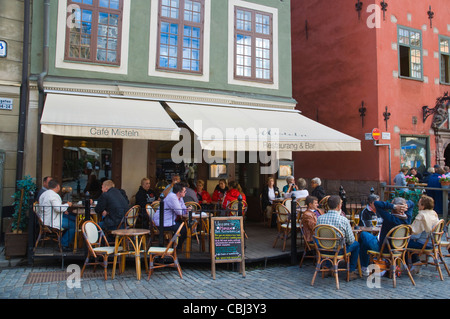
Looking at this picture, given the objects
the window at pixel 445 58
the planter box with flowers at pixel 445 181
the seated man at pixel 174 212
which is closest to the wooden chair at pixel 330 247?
the seated man at pixel 174 212

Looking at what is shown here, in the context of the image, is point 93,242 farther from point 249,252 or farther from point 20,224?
point 249,252

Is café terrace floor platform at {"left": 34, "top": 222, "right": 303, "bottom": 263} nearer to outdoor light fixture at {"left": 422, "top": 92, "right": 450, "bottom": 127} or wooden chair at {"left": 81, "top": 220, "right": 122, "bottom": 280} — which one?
wooden chair at {"left": 81, "top": 220, "right": 122, "bottom": 280}

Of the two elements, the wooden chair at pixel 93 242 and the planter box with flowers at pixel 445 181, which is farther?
the planter box with flowers at pixel 445 181

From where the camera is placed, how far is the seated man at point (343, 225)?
5854mm

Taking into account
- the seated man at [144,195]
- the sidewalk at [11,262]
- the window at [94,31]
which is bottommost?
the sidewalk at [11,262]

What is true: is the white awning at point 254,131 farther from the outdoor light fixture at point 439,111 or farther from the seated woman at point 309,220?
the outdoor light fixture at point 439,111

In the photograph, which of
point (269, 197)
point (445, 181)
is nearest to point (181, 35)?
point (269, 197)

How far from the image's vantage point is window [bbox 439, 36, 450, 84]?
15.4 metres

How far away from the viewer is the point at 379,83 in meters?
13.6

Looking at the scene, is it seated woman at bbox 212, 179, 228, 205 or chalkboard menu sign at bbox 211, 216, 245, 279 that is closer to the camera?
chalkboard menu sign at bbox 211, 216, 245, 279

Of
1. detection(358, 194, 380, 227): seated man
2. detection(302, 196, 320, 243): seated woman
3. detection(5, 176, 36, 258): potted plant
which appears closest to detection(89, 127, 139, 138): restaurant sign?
detection(5, 176, 36, 258): potted plant

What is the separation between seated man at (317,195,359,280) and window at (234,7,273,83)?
5781mm

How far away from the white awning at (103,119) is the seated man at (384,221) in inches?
161

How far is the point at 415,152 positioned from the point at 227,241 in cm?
1091
